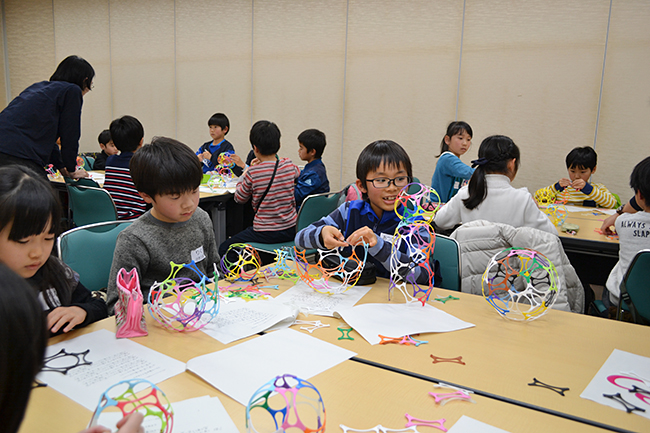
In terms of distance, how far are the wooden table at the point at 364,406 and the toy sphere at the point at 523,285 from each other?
1.77ft

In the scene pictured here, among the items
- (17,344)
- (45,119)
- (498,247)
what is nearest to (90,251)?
(17,344)

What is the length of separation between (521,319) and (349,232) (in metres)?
0.78

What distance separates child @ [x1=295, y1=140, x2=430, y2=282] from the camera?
1646 millimetres

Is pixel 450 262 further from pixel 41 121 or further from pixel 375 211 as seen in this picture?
pixel 41 121

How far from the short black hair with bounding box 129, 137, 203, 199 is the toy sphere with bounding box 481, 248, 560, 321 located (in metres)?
1.11

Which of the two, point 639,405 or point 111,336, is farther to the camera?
point 111,336

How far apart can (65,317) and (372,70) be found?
5.06m

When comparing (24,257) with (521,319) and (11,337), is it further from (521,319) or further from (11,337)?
(521,319)

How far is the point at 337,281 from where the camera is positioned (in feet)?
5.54

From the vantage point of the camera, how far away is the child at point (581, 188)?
3805mm

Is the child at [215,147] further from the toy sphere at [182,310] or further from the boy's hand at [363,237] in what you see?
the toy sphere at [182,310]

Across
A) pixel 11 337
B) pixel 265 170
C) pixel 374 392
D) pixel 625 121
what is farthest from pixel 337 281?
pixel 625 121

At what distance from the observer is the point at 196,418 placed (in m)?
0.82

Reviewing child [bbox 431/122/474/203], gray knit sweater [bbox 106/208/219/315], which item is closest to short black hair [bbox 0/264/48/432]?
gray knit sweater [bbox 106/208/219/315]
